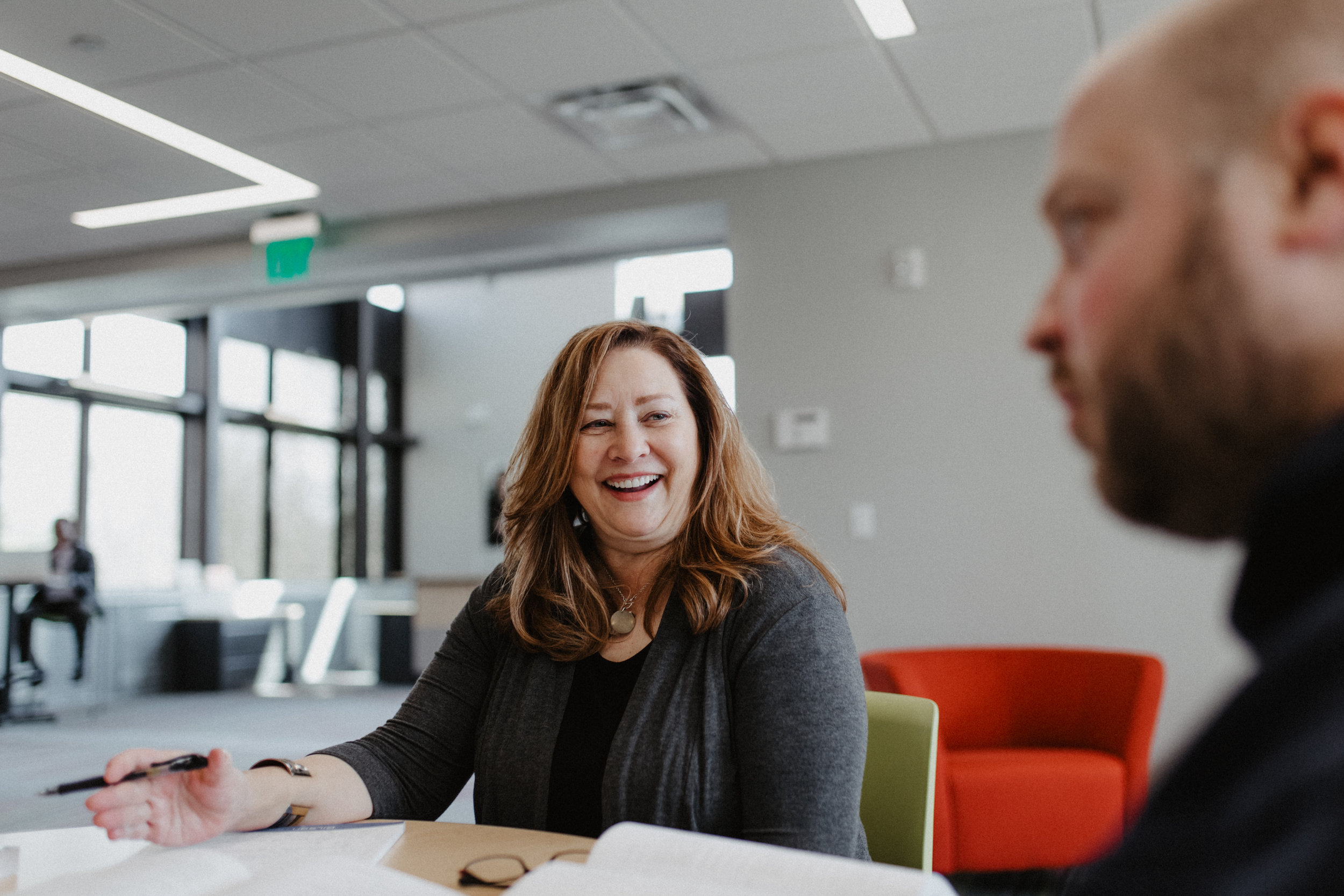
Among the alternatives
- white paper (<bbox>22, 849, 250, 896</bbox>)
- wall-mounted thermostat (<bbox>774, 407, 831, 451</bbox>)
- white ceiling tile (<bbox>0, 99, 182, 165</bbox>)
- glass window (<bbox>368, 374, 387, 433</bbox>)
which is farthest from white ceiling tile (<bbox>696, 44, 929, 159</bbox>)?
glass window (<bbox>368, 374, 387, 433</bbox>)

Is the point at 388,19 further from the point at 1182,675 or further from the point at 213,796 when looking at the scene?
the point at 1182,675

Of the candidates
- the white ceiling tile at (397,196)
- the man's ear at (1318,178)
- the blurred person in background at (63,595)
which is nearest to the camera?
the man's ear at (1318,178)

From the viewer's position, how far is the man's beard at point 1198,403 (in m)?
0.38

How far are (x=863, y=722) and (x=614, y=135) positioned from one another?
3.35 metres

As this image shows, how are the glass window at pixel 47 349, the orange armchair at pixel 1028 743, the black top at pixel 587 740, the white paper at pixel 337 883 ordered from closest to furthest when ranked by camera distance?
the white paper at pixel 337 883
the black top at pixel 587 740
the orange armchair at pixel 1028 743
the glass window at pixel 47 349

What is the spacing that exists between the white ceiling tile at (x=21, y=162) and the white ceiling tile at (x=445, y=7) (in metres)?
2.14

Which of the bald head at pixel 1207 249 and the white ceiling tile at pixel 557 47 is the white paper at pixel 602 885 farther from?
the white ceiling tile at pixel 557 47

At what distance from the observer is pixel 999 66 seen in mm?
3564

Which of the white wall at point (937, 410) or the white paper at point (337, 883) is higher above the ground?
the white wall at point (937, 410)

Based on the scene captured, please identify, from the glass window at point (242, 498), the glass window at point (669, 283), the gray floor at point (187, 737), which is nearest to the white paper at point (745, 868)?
the gray floor at point (187, 737)

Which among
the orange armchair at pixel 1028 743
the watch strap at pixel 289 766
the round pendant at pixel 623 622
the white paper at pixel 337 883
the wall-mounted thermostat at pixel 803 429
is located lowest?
the orange armchair at pixel 1028 743

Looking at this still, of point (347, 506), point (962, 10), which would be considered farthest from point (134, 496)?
point (962, 10)

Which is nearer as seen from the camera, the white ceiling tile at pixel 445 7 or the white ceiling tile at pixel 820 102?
the white ceiling tile at pixel 445 7

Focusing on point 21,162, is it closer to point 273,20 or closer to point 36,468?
point 273,20
